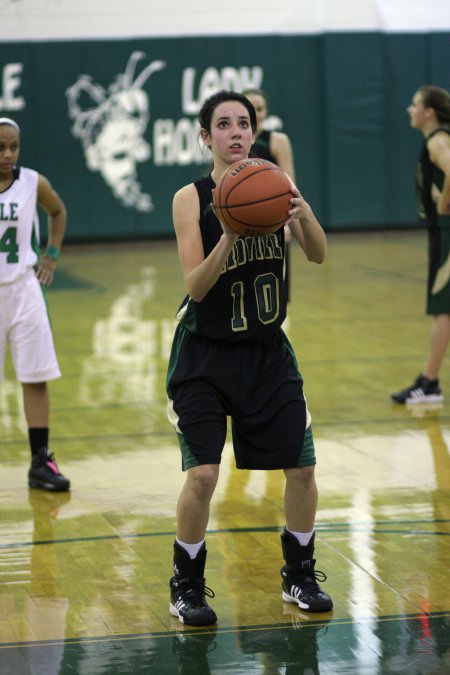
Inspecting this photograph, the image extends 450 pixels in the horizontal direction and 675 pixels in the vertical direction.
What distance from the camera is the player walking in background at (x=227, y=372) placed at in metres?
4.24

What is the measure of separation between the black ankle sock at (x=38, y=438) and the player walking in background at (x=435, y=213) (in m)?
2.53

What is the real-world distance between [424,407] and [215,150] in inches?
149

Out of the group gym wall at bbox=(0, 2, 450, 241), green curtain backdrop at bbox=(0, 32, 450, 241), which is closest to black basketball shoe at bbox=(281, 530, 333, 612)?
Result: green curtain backdrop at bbox=(0, 32, 450, 241)

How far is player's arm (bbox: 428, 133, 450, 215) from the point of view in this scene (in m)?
7.62

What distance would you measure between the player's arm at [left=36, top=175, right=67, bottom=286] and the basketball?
233cm

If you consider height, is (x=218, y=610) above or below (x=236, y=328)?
below

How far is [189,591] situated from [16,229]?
7.89ft

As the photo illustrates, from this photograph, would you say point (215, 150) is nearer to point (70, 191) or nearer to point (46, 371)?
point (46, 371)

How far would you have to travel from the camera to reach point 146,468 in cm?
646

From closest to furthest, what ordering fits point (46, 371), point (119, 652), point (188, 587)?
point (119, 652) → point (188, 587) → point (46, 371)

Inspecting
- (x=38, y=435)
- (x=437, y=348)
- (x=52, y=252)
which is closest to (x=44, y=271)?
(x=52, y=252)

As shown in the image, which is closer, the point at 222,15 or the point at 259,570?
the point at 259,570

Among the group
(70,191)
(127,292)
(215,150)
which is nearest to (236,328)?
(215,150)

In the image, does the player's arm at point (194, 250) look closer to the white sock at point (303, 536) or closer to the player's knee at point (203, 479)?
the player's knee at point (203, 479)
